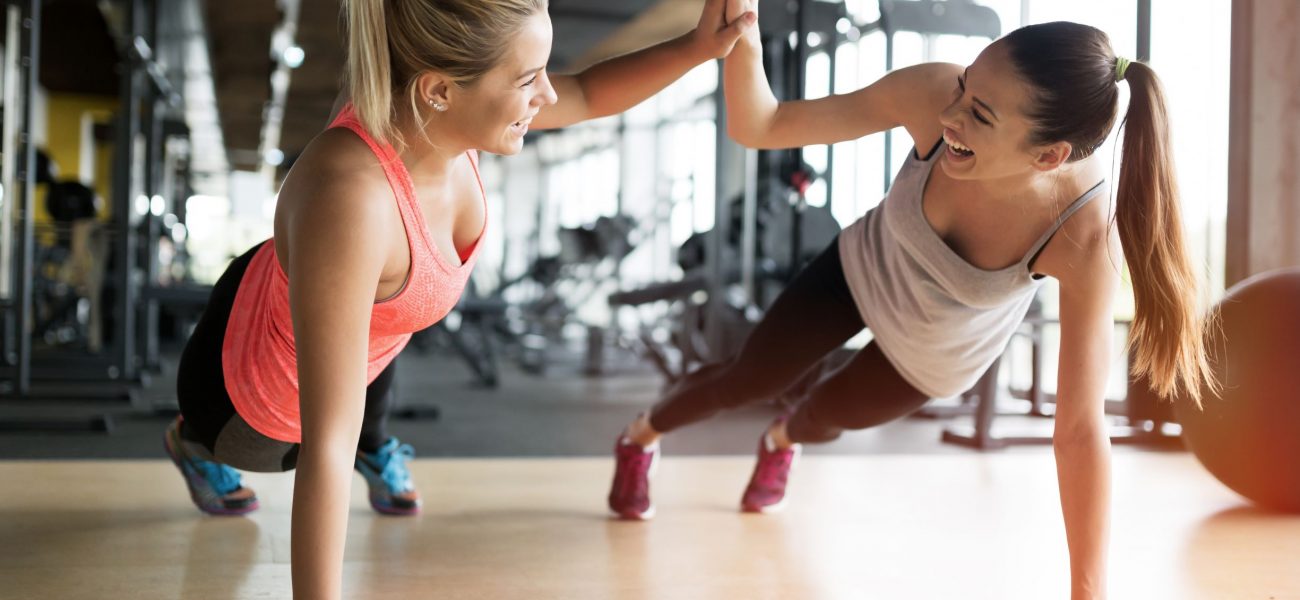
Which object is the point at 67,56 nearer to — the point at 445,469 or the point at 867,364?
the point at 445,469

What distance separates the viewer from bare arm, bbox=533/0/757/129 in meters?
1.40

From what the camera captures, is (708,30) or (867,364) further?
(867,364)

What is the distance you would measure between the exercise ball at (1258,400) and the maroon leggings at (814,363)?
33.7 inches

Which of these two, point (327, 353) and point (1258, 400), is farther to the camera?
point (1258, 400)

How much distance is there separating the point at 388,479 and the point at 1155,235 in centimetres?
138

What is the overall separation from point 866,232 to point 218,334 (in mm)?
1047

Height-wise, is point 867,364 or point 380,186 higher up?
point 380,186

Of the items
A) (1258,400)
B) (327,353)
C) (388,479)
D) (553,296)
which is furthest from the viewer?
(553,296)

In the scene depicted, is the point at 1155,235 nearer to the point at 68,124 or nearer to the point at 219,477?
the point at 219,477

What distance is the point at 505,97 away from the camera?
1.14 meters

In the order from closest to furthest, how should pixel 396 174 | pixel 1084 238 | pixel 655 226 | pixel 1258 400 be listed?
pixel 396 174 < pixel 1084 238 < pixel 1258 400 < pixel 655 226

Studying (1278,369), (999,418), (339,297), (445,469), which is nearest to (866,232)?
(339,297)

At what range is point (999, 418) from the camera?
166 inches

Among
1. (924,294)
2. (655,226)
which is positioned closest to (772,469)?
(924,294)
